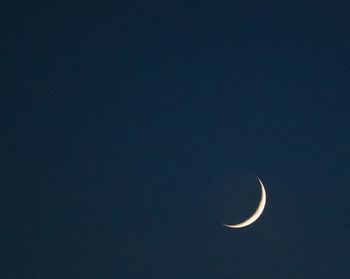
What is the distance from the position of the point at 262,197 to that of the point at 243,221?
1.71 ft

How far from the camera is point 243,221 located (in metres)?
9.50

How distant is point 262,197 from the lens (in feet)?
31.1
